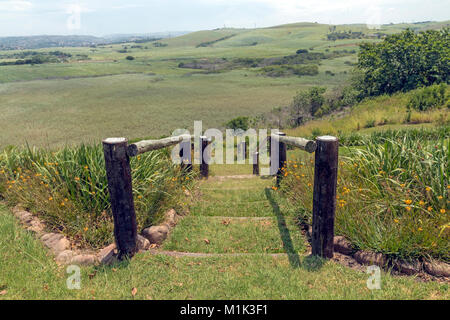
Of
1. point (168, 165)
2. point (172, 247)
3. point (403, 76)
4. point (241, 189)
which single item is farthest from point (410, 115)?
point (172, 247)

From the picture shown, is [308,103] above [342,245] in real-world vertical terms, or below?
above

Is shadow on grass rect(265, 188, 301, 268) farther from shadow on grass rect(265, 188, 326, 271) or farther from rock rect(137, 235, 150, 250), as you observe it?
rock rect(137, 235, 150, 250)

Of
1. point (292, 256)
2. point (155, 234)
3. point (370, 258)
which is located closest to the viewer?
point (370, 258)

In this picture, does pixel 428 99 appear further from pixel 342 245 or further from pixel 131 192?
pixel 131 192

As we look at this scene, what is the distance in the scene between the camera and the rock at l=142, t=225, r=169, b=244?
4562 millimetres

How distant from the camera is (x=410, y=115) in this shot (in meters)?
15.8

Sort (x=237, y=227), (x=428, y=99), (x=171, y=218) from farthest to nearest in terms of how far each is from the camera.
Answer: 1. (x=428, y=99)
2. (x=171, y=218)
3. (x=237, y=227)

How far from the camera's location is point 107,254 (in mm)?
3926

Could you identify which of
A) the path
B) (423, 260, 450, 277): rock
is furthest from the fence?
(423, 260, 450, 277): rock

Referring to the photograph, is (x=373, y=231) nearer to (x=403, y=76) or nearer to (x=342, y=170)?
(x=342, y=170)

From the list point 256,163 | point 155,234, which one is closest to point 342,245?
point 155,234

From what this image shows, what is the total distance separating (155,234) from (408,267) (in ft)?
10.7

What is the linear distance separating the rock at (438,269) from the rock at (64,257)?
165 inches

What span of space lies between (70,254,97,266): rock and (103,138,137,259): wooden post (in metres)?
0.32
